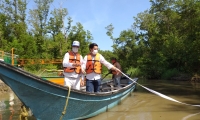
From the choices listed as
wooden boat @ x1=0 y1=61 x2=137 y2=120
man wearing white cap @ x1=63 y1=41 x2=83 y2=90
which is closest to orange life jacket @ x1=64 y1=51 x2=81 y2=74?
man wearing white cap @ x1=63 y1=41 x2=83 y2=90

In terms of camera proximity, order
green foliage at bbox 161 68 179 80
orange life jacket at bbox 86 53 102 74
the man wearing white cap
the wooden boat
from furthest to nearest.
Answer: green foliage at bbox 161 68 179 80
orange life jacket at bbox 86 53 102 74
the man wearing white cap
the wooden boat

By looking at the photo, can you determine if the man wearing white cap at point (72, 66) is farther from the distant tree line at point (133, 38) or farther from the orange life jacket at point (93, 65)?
the distant tree line at point (133, 38)

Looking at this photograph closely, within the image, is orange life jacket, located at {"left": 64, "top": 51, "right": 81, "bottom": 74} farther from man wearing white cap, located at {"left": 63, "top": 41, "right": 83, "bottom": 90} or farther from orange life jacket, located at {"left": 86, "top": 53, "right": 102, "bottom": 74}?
orange life jacket, located at {"left": 86, "top": 53, "right": 102, "bottom": 74}

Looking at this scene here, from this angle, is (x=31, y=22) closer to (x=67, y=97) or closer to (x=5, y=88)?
(x=5, y=88)

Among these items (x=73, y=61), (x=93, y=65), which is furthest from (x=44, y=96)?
(x=93, y=65)

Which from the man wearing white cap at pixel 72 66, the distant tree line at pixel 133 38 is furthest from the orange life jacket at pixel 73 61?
the distant tree line at pixel 133 38

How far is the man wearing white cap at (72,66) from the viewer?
5.23 metres

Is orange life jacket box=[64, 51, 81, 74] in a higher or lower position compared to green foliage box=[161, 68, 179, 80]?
higher

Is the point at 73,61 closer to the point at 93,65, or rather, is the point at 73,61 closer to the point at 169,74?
the point at 93,65

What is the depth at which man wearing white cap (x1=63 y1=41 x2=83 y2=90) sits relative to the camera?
17.2 feet

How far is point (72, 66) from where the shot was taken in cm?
521

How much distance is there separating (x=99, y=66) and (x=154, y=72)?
71.1 ft

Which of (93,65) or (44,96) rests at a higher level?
(93,65)

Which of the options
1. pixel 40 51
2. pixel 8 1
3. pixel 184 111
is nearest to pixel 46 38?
pixel 40 51
